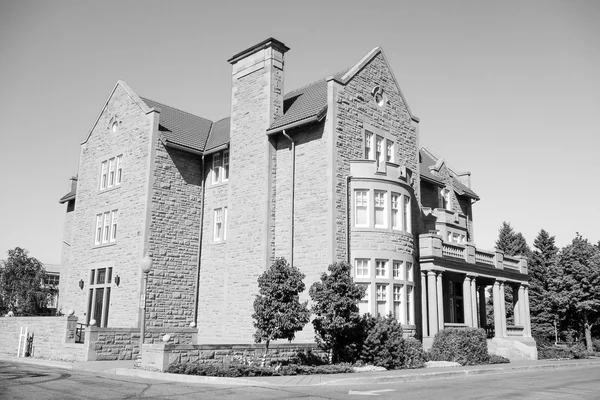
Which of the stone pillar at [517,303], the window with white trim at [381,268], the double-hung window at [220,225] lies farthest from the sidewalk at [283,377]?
the stone pillar at [517,303]

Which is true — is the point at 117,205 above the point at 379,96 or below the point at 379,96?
below

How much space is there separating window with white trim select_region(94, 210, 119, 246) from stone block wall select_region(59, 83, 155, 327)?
292 mm

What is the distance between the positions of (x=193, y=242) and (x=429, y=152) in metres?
19.7

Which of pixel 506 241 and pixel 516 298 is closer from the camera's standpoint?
pixel 516 298

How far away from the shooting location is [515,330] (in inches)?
1247

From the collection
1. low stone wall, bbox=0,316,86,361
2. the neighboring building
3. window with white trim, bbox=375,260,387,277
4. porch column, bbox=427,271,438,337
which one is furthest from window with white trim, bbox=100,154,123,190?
porch column, bbox=427,271,438,337

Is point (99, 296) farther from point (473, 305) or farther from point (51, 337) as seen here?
point (473, 305)

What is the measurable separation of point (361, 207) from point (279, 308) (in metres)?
8.10

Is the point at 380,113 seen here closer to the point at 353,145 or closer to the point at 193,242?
the point at 353,145

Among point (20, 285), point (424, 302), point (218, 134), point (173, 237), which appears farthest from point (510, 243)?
point (20, 285)

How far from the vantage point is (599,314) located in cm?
5159

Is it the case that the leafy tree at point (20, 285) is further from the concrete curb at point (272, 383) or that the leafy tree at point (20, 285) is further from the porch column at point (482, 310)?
the porch column at point (482, 310)

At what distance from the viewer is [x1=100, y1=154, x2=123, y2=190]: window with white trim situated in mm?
31641

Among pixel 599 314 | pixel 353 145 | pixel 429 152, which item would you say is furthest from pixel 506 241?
pixel 353 145
